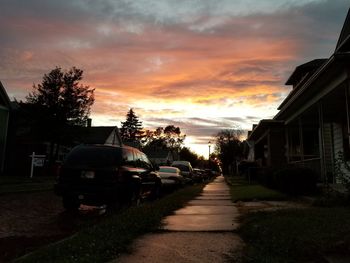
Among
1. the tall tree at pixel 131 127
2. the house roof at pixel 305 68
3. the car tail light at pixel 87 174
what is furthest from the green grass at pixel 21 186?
the tall tree at pixel 131 127

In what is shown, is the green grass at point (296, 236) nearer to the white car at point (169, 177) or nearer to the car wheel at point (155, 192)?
the car wheel at point (155, 192)

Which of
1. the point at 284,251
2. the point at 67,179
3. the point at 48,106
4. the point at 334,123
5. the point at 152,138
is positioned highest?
the point at 152,138

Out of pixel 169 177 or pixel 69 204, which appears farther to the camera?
pixel 169 177

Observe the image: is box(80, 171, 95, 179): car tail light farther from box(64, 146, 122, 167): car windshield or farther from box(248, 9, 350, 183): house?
box(248, 9, 350, 183): house

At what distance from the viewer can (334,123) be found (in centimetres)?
1919

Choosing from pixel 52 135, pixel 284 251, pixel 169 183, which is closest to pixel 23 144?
pixel 52 135

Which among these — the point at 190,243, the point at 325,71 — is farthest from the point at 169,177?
the point at 190,243

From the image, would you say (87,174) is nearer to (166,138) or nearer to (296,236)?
(296,236)

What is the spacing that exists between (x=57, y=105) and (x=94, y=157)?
1049 inches

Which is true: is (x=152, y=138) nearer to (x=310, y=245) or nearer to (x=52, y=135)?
(x=52, y=135)

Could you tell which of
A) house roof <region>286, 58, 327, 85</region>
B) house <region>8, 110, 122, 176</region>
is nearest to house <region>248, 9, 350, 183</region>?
house roof <region>286, 58, 327, 85</region>

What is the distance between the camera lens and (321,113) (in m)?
13.9

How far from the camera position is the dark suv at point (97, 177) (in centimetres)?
1042

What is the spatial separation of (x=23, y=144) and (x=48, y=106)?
610 cm
